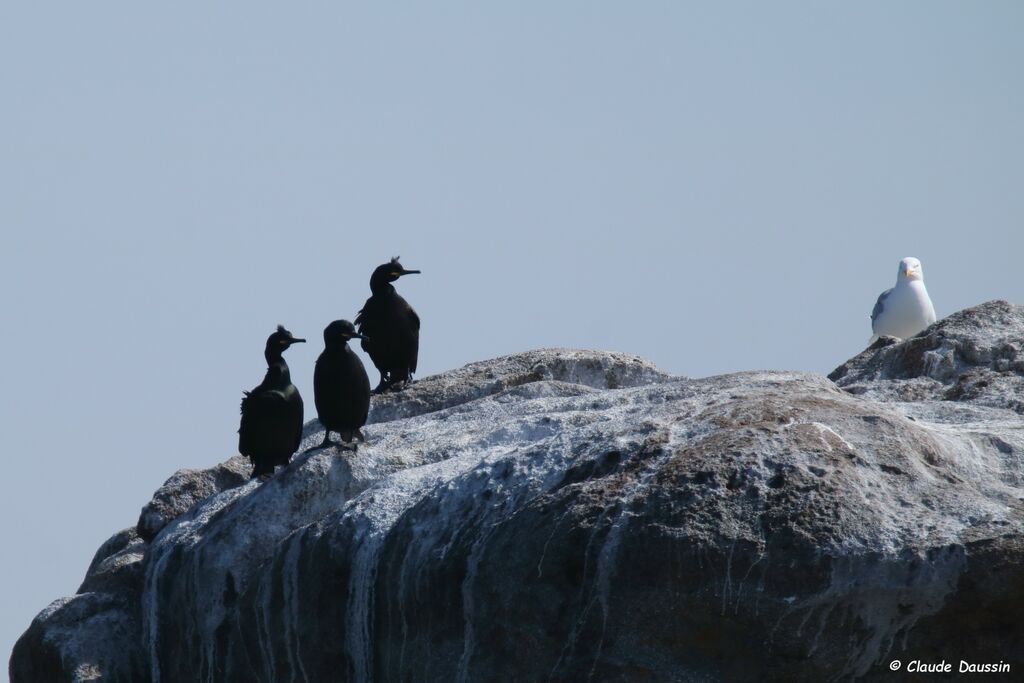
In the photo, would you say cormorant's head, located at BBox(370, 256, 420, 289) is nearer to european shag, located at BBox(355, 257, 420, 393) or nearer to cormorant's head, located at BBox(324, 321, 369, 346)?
european shag, located at BBox(355, 257, 420, 393)

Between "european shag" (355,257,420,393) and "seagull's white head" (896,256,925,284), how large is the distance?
8.54 meters

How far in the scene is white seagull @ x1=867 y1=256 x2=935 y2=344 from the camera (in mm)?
21250

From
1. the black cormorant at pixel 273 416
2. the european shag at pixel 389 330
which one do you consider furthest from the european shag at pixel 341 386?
the european shag at pixel 389 330

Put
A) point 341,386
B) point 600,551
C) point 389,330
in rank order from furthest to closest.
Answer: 1. point 389,330
2. point 341,386
3. point 600,551

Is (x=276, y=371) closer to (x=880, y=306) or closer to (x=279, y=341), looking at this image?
(x=279, y=341)

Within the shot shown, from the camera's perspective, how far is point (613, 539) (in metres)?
8.58

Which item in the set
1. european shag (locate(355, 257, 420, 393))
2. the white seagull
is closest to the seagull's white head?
the white seagull

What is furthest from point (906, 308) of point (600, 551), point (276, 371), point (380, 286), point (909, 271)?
point (600, 551)

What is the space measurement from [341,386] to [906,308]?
38.1 feet

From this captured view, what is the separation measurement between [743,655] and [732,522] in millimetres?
631

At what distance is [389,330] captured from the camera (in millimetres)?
15039

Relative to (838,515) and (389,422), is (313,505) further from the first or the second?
(838,515)

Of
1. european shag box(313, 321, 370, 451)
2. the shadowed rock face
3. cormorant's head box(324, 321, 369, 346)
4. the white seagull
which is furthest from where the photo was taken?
the white seagull

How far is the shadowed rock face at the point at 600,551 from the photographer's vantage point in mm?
8250
